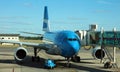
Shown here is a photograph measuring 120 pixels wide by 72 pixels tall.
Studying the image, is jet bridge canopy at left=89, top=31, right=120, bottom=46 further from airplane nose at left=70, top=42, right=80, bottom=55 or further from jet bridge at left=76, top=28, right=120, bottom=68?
airplane nose at left=70, top=42, right=80, bottom=55

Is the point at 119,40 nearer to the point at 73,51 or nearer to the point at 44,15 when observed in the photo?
the point at 73,51

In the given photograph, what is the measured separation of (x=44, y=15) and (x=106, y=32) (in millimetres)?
19653

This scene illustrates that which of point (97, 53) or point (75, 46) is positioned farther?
point (97, 53)

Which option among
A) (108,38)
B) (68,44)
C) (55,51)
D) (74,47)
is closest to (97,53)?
(108,38)

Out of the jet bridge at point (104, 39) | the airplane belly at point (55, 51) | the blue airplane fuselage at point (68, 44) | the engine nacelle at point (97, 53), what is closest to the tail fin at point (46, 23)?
the engine nacelle at point (97, 53)

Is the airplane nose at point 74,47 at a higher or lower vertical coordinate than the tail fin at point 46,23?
lower

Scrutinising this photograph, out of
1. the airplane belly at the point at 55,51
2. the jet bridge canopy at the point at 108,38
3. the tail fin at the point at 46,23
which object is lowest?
the airplane belly at the point at 55,51

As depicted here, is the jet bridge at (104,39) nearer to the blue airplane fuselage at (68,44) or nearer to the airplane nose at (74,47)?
the blue airplane fuselage at (68,44)

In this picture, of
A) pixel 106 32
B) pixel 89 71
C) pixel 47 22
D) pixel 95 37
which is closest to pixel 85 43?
pixel 95 37

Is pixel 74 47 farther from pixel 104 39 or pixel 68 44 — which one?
pixel 104 39

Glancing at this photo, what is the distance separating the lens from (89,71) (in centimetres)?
2222

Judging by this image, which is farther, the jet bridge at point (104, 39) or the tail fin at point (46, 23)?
the tail fin at point (46, 23)

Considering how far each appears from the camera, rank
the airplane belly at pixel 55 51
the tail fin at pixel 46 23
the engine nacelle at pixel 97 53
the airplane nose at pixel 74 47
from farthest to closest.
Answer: the tail fin at pixel 46 23 → the engine nacelle at pixel 97 53 → the airplane belly at pixel 55 51 → the airplane nose at pixel 74 47

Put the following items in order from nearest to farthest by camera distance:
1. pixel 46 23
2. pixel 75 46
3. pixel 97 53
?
pixel 75 46 < pixel 97 53 < pixel 46 23
